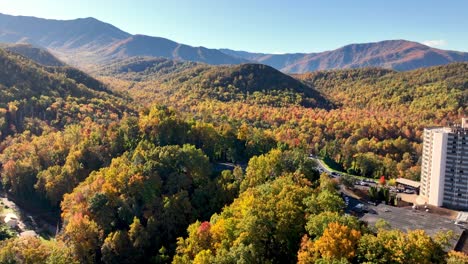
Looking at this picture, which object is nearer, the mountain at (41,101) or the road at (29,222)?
the road at (29,222)

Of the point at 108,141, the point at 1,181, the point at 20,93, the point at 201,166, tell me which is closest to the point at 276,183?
the point at 201,166

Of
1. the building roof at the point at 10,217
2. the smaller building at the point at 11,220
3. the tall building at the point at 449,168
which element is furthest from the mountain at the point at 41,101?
the tall building at the point at 449,168

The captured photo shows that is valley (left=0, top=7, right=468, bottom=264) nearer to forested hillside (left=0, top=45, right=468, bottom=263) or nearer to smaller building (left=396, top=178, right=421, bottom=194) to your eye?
forested hillside (left=0, top=45, right=468, bottom=263)

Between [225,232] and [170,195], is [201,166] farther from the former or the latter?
[225,232]

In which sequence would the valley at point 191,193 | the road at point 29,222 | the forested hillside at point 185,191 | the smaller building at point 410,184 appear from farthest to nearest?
the smaller building at point 410,184
the road at point 29,222
the valley at point 191,193
the forested hillside at point 185,191

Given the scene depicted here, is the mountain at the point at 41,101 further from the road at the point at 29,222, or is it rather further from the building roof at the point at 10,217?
the building roof at the point at 10,217

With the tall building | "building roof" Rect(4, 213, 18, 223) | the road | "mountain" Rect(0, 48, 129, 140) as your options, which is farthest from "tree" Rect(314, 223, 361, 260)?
"mountain" Rect(0, 48, 129, 140)

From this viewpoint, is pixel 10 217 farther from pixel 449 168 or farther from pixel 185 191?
pixel 449 168

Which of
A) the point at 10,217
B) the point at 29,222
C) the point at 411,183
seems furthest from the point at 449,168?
the point at 10,217
